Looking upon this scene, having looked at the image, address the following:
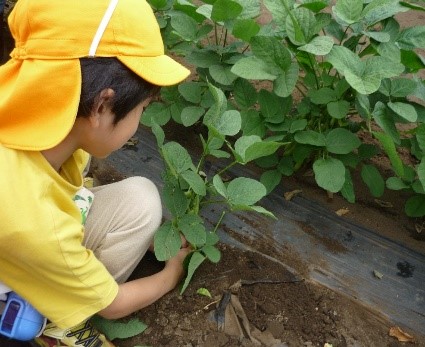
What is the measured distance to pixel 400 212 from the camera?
1.80 meters

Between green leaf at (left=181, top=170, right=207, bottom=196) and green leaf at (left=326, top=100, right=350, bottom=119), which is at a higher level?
green leaf at (left=181, top=170, right=207, bottom=196)

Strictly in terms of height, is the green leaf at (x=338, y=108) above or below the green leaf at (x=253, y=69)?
below

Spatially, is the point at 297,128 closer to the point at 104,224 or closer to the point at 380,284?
the point at 380,284

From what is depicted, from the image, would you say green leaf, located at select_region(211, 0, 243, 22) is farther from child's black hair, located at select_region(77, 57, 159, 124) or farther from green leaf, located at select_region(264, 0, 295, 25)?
child's black hair, located at select_region(77, 57, 159, 124)

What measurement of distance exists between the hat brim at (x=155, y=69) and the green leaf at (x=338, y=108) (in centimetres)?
66

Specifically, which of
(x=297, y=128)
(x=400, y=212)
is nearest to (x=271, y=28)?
(x=297, y=128)

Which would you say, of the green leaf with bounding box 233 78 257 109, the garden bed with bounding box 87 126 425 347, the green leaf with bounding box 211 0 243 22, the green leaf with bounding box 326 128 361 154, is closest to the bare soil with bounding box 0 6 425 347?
the garden bed with bounding box 87 126 425 347

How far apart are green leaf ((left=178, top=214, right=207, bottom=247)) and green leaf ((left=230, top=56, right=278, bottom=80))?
1.38ft

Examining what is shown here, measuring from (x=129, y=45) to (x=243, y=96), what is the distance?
799mm

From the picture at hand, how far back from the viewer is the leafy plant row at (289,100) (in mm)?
1338

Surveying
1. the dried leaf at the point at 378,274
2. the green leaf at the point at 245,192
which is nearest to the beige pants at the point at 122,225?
the green leaf at the point at 245,192

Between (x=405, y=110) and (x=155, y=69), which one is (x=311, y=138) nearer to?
(x=405, y=110)

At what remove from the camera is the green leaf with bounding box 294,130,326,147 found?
1.62 meters

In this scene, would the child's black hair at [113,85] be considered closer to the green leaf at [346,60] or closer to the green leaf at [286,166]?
the green leaf at [346,60]
